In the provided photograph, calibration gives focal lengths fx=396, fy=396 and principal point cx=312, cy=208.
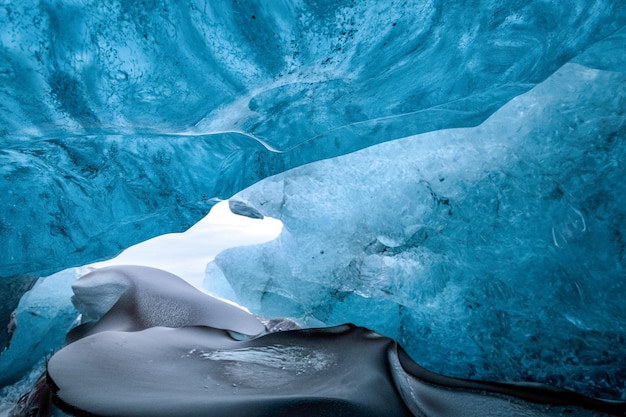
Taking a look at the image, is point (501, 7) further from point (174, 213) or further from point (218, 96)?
point (174, 213)

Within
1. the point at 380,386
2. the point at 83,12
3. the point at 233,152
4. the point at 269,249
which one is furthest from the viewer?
the point at 269,249

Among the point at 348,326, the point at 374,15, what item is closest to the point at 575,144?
the point at 374,15

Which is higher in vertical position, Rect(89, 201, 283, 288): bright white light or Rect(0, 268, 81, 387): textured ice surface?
Rect(0, 268, 81, 387): textured ice surface

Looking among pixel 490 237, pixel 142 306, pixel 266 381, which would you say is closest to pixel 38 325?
pixel 142 306

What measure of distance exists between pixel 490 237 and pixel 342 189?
86cm

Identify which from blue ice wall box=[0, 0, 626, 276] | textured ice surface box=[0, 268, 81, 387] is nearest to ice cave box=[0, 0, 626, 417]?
blue ice wall box=[0, 0, 626, 276]

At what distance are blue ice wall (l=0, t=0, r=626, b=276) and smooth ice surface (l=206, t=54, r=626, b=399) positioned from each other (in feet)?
0.91

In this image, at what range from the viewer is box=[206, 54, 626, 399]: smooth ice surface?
164cm

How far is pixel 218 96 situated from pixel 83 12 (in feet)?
1.72

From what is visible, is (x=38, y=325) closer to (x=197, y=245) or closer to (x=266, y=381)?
(x=197, y=245)

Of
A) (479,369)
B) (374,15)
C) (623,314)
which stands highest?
(374,15)

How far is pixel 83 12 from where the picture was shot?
4.28 feet

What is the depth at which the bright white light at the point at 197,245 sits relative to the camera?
145 inches

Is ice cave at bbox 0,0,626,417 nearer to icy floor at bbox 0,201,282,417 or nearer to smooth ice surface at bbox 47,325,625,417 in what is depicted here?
smooth ice surface at bbox 47,325,625,417
